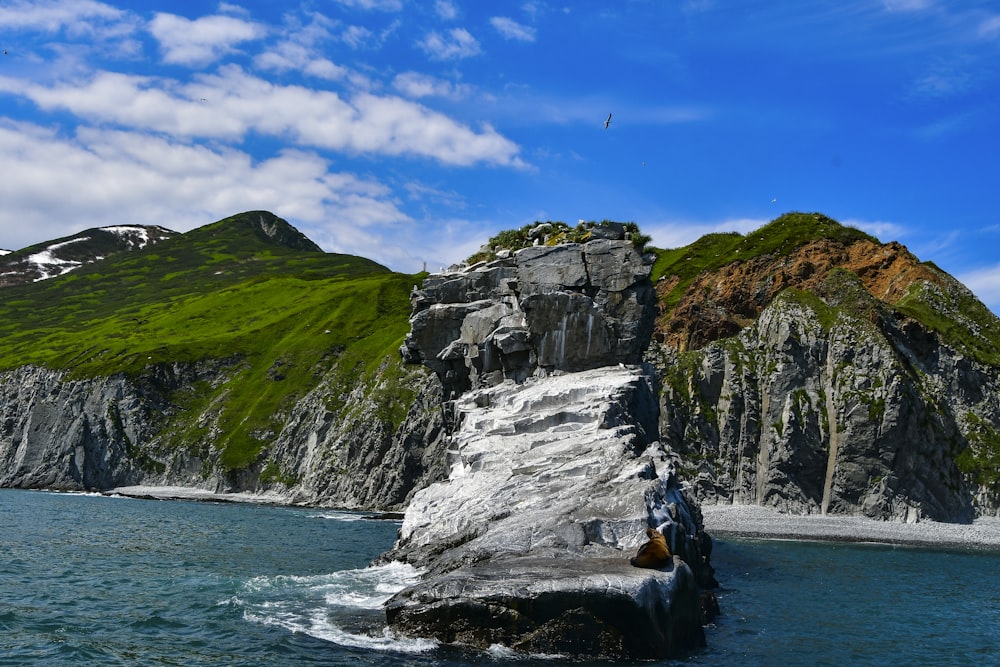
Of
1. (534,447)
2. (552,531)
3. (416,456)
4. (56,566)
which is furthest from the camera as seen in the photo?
(416,456)

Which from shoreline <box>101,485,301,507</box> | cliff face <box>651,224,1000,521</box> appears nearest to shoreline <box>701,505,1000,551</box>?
cliff face <box>651,224,1000,521</box>

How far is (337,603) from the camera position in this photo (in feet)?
119

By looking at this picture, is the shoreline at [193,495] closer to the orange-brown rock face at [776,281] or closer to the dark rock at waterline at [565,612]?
the orange-brown rock face at [776,281]

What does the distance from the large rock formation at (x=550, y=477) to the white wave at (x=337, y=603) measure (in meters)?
1.25

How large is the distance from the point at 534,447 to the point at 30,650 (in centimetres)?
2840

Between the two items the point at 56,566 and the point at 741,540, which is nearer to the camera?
the point at 56,566

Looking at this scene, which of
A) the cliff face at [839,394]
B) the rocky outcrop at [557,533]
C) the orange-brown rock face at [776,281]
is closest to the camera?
the rocky outcrop at [557,533]

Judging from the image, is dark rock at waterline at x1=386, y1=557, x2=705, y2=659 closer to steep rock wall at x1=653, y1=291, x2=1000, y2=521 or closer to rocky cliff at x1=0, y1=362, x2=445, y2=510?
steep rock wall at x1=653, y1=291, x2=1000, y2=521

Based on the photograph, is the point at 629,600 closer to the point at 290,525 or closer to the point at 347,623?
the point at 347,623

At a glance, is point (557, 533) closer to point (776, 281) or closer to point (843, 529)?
point (843, 529)

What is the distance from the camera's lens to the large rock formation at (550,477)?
28.4 m

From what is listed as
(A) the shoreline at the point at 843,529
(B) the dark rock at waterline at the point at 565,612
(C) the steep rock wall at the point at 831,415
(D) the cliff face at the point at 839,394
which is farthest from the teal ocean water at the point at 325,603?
(D) the cliff face at the point at 839,394

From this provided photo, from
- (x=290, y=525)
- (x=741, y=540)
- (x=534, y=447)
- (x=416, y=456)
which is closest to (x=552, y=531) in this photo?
(x=534, y=447)

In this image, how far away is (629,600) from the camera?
28.0 meters
